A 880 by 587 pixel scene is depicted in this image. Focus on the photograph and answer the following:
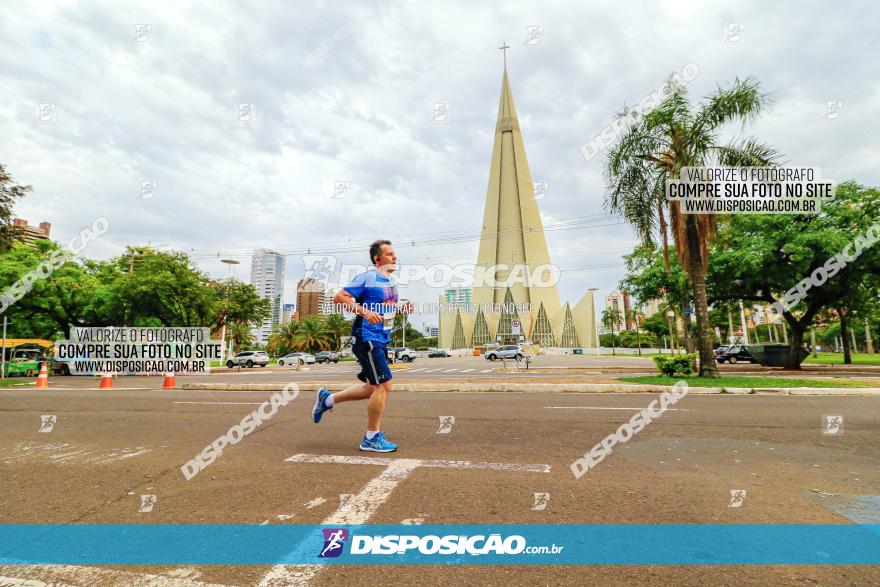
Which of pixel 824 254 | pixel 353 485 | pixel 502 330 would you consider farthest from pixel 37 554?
pixel 502 330

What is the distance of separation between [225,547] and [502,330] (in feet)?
300

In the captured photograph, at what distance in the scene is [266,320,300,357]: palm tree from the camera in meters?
59.2

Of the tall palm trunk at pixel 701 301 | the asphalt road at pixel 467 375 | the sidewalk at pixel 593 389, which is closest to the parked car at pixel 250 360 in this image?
the asphalt road at pixel 467 375

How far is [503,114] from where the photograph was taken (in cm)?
9600

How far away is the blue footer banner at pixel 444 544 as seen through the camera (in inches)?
84.7

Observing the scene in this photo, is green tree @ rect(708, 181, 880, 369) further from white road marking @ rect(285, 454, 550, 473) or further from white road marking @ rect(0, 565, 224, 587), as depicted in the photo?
white road marking @ rect(0, 565, 224, 587)

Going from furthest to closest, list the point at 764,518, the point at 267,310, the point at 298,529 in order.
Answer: the point at 267,310, the point at 764,518, the point at 298,529

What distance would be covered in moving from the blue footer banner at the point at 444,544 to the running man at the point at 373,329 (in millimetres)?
1820

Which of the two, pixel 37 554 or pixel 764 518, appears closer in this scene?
pixel 37 554

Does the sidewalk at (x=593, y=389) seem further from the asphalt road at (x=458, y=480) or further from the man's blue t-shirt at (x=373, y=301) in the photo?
the man's blue t-shirt at (x=373, y=301)

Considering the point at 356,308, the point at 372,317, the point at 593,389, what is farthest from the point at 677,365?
the point at 356,308

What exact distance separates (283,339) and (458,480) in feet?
200

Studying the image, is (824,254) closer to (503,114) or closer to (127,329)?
(127,329)

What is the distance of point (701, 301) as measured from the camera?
13047mm
